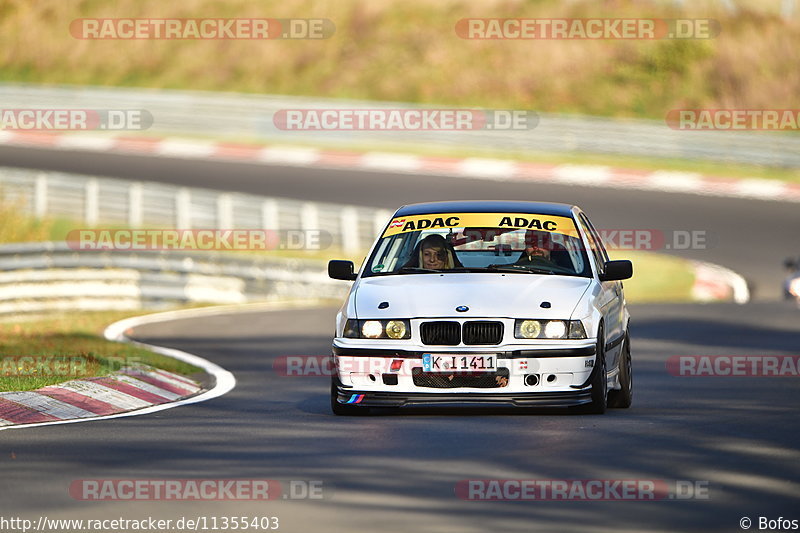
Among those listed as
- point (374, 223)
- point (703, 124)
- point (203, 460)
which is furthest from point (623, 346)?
point (703, 124)

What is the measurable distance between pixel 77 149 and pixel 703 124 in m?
17.3

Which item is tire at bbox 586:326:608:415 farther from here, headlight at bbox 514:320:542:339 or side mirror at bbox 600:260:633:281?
side mirror at bbox 600:260:633:281

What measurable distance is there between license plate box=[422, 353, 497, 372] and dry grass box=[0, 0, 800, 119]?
4128cm

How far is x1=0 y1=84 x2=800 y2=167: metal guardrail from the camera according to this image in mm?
41688

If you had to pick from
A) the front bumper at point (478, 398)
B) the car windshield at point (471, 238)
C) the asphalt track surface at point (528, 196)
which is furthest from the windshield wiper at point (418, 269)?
the asphalt track surface at point (528, 196)

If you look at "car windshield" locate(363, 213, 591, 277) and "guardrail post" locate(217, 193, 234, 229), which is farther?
"guardrail post" locate(217, 193, 234, 229)

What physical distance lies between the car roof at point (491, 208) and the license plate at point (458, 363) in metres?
1.73

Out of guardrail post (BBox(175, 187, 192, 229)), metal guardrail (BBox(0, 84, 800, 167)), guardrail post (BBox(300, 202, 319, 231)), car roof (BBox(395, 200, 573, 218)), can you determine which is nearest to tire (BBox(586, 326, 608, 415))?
car roof (BBox(395, 200, 573, 218))

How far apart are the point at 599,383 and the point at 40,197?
24.4 meters

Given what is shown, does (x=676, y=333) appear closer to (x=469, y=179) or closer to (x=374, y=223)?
(x=374, y=223)

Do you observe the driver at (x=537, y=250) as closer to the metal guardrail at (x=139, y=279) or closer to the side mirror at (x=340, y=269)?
the side mirror at (x=340, y=269)

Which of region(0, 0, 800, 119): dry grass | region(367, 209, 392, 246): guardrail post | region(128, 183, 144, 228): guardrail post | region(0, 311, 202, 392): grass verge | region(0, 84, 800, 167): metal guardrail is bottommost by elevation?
region(0, 311, 202, 392): grass verge

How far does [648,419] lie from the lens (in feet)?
37.4

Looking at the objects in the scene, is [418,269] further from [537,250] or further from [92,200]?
[92,200]
